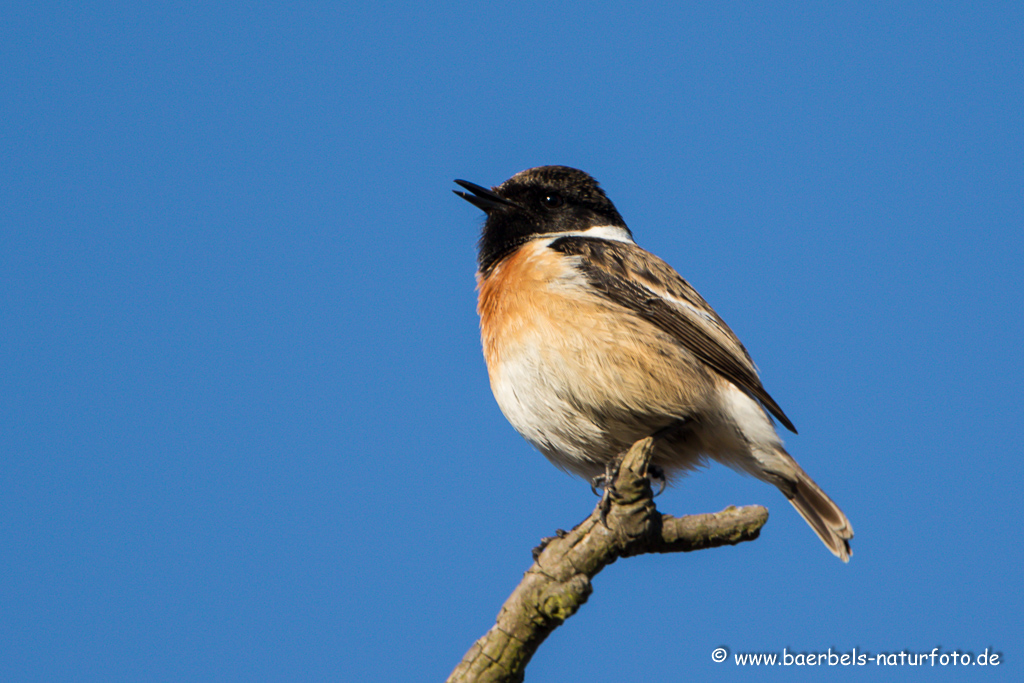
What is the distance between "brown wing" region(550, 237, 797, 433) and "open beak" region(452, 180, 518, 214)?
1.11 meters

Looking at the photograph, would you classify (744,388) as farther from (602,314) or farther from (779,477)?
(602,314)

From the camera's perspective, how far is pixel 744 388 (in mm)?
7219

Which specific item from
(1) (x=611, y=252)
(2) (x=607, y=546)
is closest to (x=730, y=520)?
(2) (x=607, y=546)

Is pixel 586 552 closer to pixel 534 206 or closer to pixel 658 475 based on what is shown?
pixel 658 475

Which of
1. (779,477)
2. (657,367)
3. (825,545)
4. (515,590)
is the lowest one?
(515,590)

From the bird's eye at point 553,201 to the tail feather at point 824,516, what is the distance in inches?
145

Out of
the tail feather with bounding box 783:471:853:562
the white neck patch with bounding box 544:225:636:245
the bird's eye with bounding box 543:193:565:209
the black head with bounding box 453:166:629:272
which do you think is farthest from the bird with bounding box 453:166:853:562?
the bird's eye with bounding box 543:193:565:209

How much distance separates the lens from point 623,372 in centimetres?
672

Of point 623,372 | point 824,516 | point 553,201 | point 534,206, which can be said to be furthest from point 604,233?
point 824,516

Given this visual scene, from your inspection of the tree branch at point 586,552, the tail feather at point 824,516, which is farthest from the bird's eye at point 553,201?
the tree branch at point 586,552

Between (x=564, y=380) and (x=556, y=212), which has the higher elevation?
(x=556, y=212)

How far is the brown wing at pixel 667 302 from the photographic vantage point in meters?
7.16

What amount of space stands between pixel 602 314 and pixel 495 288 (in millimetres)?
1207

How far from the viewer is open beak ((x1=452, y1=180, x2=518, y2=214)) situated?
8.76 meters
